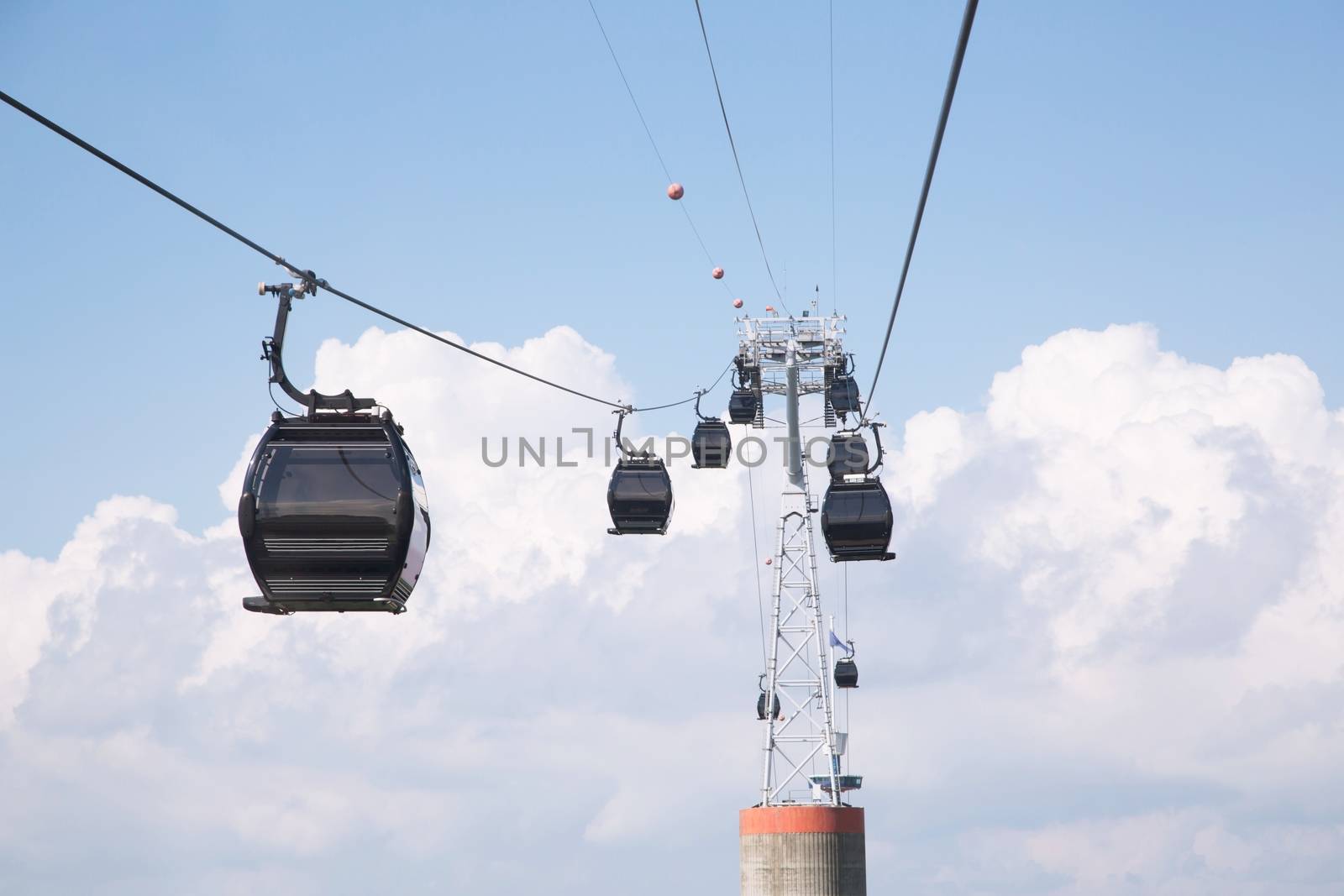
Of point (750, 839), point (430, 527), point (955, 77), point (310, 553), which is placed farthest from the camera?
point (750, 839)

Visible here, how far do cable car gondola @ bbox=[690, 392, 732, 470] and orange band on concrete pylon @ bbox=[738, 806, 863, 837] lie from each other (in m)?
14.4

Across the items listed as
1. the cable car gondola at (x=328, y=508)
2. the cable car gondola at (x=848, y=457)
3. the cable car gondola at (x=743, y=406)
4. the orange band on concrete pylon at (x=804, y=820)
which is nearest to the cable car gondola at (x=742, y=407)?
the cable car gondola at (x=743, y=406)

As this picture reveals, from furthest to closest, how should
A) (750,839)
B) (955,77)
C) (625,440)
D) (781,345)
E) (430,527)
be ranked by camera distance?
1. (781,345)
2. (750,839)
3. (625,440)
4. (430,527)
5. (955,77)

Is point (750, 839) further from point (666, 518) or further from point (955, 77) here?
point (955, 77)

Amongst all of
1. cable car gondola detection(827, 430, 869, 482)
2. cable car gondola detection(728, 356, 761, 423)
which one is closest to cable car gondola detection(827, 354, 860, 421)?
cable car gondola detection(728, 356, 761, 423)

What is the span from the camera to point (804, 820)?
48.6 m

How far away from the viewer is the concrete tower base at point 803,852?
48438 millimetres

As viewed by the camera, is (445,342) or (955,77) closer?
(955,77)

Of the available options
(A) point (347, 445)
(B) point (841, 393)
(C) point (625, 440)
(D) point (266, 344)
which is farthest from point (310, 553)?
(B) point (841, 393)

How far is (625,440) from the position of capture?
98.3 feet

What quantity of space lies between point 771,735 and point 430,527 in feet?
113

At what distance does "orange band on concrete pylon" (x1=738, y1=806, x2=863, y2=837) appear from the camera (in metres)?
48.6

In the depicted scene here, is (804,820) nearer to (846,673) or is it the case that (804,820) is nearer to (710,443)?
(846,673)

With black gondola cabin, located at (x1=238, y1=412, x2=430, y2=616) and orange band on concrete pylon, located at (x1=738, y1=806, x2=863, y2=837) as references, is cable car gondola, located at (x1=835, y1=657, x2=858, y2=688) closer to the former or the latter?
orange band on concrete pylon, located at (x1=738, y1=806, x2=863, y2=837)
